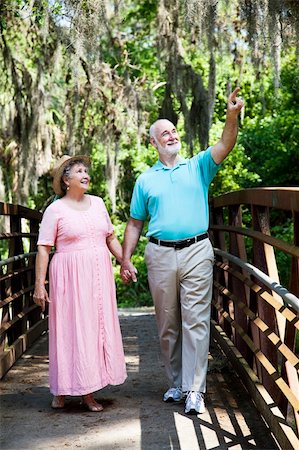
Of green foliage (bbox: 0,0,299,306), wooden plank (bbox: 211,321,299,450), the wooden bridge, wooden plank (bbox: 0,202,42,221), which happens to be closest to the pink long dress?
the wooden bridge

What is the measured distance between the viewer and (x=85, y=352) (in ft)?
14.6

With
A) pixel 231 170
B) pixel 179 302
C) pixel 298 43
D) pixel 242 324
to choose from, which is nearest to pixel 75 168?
pixel 179 302

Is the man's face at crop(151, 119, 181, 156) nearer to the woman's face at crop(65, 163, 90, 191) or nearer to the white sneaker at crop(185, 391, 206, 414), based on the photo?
the woman's face at crop(65, 163, 90, 191)

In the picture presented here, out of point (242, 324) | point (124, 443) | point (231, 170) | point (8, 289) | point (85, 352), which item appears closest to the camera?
point (124, 443)

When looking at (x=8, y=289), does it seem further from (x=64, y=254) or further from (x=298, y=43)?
(x=298, y=43)

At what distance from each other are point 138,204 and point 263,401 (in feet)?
4.45

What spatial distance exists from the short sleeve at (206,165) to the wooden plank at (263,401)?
1079 mm

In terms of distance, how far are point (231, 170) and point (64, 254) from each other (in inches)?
616

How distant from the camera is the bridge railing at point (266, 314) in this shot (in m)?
3.27

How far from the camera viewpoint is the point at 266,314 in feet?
13.4

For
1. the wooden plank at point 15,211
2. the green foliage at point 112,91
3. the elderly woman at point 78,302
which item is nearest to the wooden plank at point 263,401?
the elderly woman at point 78,302

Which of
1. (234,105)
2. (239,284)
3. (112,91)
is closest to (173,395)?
(239,284)

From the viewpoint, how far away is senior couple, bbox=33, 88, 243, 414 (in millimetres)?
4457

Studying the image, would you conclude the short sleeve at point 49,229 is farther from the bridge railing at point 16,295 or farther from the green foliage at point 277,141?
the green foliage at point 277,141
